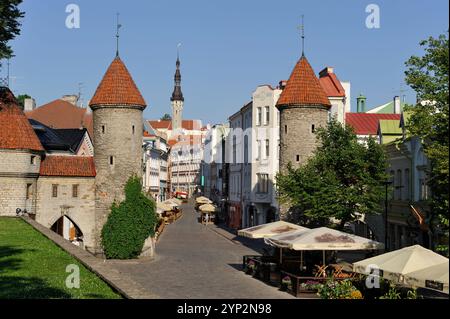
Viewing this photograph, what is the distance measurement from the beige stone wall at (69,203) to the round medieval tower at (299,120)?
40.4ft

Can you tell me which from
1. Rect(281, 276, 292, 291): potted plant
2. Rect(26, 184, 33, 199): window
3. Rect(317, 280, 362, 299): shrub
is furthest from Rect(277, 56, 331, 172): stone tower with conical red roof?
Rect(317, 280, 362, 299): shrub

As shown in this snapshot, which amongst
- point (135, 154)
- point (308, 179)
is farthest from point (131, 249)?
point (308, 179)

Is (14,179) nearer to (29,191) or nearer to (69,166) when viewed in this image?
(29,191)

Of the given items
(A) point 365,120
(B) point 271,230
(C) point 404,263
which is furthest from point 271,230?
(A) point 365,120

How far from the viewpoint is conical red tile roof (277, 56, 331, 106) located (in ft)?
141

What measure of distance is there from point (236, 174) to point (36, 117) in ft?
78.0

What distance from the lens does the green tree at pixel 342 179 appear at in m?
32.1

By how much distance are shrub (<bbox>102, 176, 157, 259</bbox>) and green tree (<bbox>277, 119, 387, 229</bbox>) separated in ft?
36.1

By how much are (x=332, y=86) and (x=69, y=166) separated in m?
23.8

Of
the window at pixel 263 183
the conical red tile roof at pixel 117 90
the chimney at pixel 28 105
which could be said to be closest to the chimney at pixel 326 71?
the window at pixel 263 183

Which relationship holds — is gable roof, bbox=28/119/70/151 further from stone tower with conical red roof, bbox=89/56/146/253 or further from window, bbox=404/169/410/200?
window, bbox=404/169/410/200

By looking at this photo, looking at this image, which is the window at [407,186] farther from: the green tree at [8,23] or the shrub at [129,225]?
the green tree at [8,23]

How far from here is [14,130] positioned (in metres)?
42.5

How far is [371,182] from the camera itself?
3209cm
